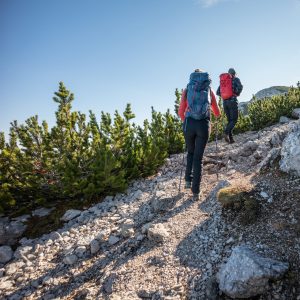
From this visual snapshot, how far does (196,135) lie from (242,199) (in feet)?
6.73

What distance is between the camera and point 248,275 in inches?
129

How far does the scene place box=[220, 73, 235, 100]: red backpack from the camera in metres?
10.1

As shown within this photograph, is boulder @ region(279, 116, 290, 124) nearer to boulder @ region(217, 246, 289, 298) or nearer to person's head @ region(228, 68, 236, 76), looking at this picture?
person's head @ region(228, 68, 236, 76)

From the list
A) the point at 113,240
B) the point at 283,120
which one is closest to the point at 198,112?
the point at 113,240

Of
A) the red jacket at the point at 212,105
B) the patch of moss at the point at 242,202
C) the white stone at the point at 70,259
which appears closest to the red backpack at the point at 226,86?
the red jacket at the point at 212,105

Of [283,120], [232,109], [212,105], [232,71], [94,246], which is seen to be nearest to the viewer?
[94,246]

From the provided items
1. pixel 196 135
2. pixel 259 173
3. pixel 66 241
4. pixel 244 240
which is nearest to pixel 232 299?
pixel 244 240

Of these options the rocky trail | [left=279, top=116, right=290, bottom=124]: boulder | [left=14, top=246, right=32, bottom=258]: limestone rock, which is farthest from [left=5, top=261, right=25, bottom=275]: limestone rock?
[left=279, top=116, right=290, bottom=124]: boulder

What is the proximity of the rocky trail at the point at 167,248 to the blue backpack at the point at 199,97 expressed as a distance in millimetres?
1793

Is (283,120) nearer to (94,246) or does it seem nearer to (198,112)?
(198,112)

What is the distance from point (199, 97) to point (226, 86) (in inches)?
194

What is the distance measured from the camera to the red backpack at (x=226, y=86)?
33.1 ft

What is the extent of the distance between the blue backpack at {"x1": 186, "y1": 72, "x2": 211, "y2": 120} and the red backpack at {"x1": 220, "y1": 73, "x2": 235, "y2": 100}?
4659 millimetres

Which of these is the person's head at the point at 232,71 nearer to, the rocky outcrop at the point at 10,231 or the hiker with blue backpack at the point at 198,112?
the hiker with blue backpack at the point at 198,112
